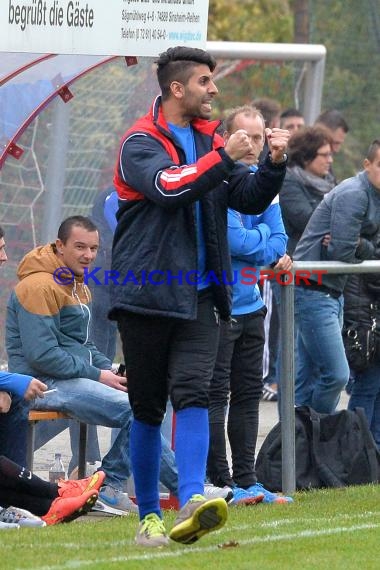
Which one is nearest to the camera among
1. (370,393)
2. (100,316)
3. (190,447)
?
(190,447)

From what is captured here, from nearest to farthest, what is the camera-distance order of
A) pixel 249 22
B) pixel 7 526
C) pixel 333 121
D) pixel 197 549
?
1. pixel 197 549
2. pixel 7 526
3. pixel 333 121
4. pixel 249 22

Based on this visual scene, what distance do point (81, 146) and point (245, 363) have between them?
73.9 inches

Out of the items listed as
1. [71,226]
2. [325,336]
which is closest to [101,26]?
[71,226]

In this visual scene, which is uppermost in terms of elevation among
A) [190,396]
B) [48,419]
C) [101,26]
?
[101,26]

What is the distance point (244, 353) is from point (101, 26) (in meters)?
1.84

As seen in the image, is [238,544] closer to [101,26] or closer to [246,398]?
[246,398]

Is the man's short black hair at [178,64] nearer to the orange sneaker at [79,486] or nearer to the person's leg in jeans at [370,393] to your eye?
the orange sneaker at [79,486]

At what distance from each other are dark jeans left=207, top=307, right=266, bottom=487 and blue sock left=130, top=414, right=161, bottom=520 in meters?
1.58

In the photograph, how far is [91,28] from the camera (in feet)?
25.9

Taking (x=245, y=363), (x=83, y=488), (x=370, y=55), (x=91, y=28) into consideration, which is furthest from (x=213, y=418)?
(x=370, y=55)

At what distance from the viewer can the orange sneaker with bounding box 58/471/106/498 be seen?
23.9 feet

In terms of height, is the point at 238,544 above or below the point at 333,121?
below

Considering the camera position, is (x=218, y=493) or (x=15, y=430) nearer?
(x=15, y=430)

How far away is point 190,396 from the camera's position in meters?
6.07
